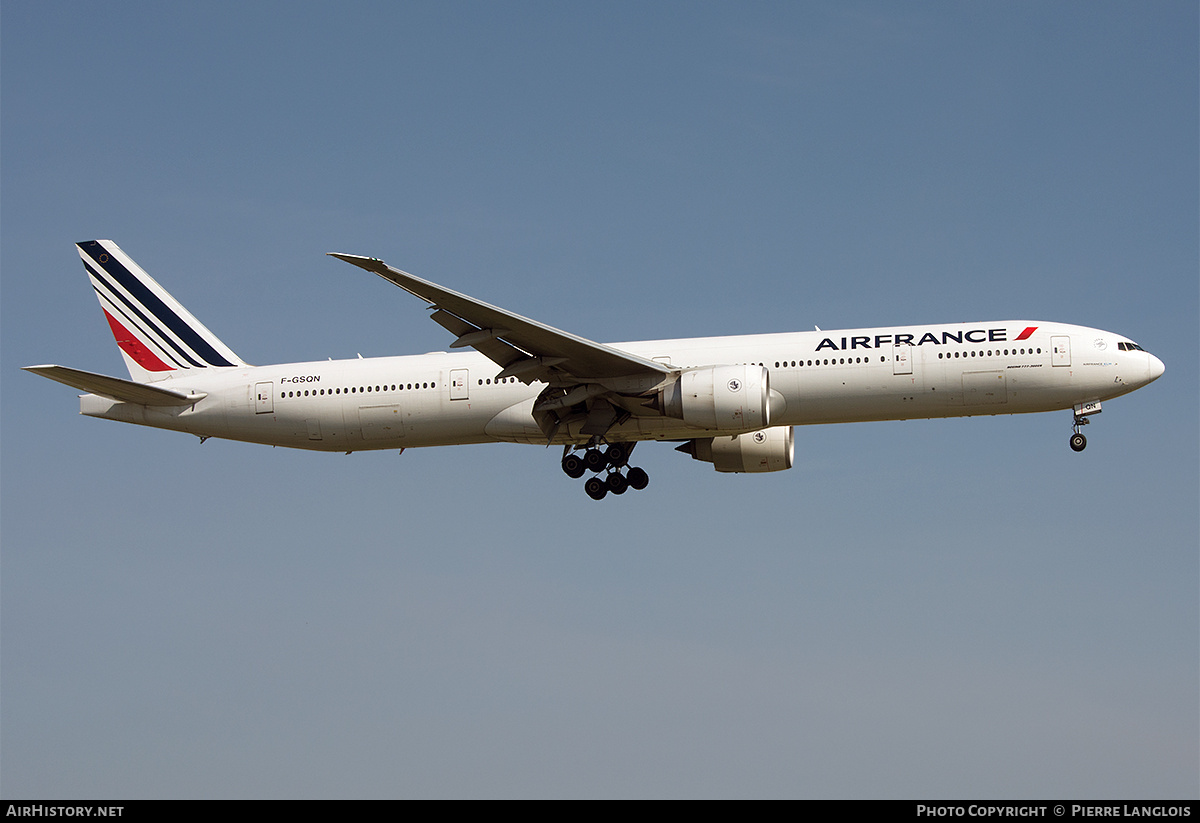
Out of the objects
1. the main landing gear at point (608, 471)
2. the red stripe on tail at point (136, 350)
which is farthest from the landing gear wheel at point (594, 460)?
the red stripe on tail at point (136, 350)

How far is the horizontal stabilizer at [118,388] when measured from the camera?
3347cm

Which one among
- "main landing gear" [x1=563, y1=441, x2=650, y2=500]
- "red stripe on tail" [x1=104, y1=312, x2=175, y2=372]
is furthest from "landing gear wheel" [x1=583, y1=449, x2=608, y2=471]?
"red stripe on tail" [x1=104, y1=312, x2=175, y2=372]

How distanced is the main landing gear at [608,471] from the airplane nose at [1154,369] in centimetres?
1309

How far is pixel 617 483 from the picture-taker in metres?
35.0

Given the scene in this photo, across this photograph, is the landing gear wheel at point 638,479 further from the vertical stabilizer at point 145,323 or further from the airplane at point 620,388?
the vertical stabilizer at point 145,323

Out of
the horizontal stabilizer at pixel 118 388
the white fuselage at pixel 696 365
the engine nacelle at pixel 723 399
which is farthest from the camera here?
the horizontal stabilizer at pixel 118 388

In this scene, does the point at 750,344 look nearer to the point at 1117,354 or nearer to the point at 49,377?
the point at 1117,354

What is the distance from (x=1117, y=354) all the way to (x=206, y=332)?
2580 centimetres

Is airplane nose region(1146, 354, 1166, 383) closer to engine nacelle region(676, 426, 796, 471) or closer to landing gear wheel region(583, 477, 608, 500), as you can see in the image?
engine nacelle region(676, 426, 796, 471)

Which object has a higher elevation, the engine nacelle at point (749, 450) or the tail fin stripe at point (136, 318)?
the tail fin stripe at point (136, 318)

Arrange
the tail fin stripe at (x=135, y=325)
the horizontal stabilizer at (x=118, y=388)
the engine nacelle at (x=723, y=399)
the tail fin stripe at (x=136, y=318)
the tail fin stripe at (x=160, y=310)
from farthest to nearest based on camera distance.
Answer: the tail fin stripe at (x=136, y=318) → the tail fin stripe at (x=135, y=325) → the tail fin stripe at (x=160, y=310) → the horizontal stabilizer at (x=118, y=388) → the engine nacelle at (x=723, y=399)

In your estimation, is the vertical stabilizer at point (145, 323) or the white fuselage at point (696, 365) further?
the vertical stabilizer at point (145, 323)
